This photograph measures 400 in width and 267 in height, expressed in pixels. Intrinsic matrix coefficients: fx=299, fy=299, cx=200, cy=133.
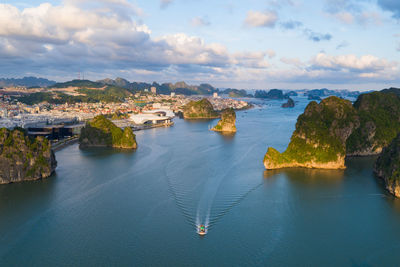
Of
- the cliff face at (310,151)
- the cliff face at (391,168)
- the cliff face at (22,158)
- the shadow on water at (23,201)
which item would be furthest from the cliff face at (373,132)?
the cliff face at (22,158)

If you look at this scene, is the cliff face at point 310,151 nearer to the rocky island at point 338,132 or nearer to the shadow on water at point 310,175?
the rocky island at point 338,132

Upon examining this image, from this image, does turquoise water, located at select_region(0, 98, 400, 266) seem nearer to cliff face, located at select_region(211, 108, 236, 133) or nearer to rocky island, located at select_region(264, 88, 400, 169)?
rocky island, located at select_region(264, 88, 400, 169)

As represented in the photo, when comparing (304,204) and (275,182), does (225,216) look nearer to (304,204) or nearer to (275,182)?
(304,204)

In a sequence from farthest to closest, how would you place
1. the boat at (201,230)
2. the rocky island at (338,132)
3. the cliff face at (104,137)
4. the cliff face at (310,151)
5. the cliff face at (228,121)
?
the cliff face at (228,121) → the cliff face at (104,137) → the rocky island at (338,132) → the cliff face at (310,151) → the boat at (201,230)

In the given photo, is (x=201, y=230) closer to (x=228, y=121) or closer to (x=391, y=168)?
(x=391, y=168)

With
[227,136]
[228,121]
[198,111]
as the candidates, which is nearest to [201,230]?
[227,136]

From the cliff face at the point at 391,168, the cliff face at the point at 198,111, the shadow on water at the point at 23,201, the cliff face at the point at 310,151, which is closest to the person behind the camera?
the shadow on water at the point at 23,201

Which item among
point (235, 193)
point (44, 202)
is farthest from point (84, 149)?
point (235, 193)
